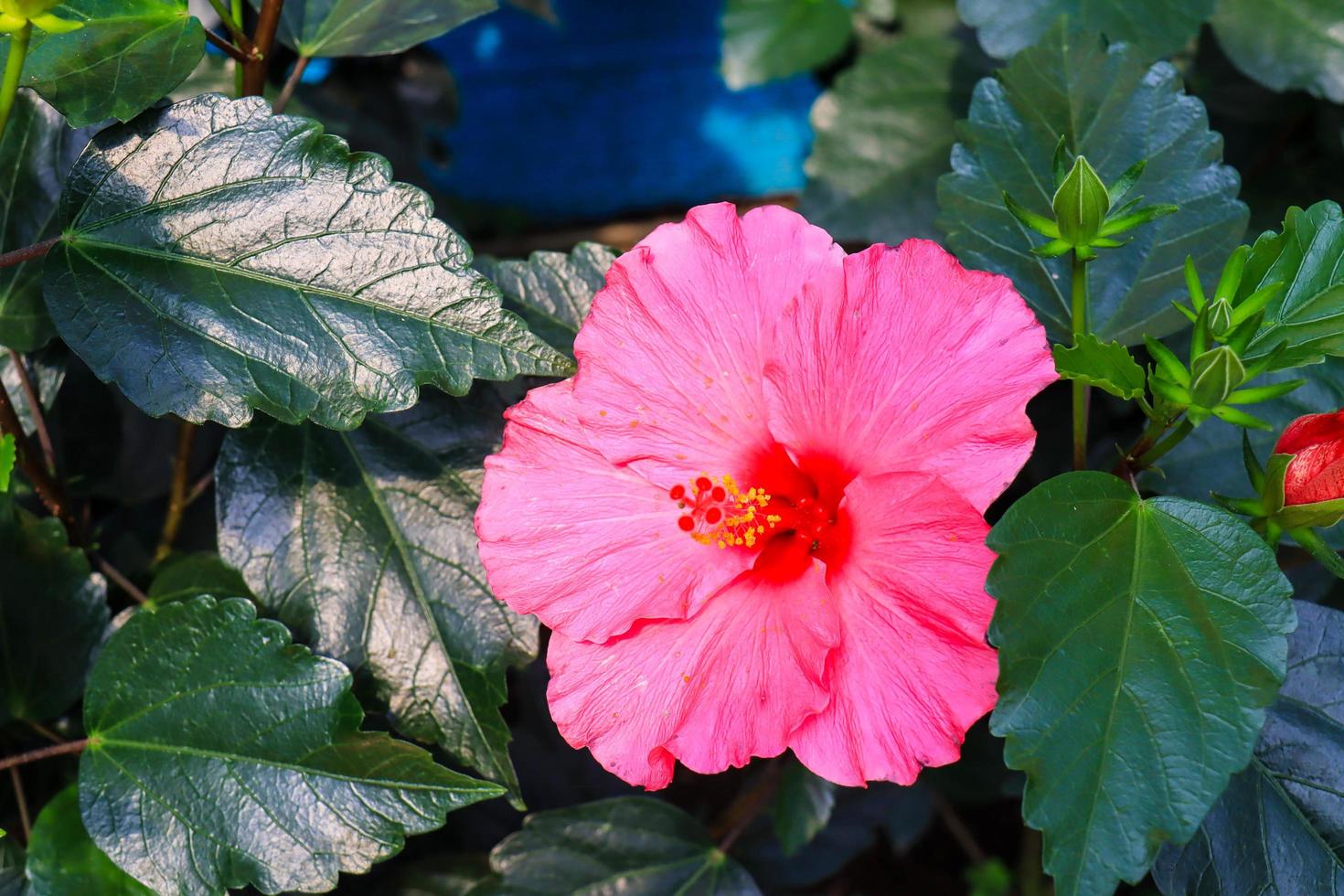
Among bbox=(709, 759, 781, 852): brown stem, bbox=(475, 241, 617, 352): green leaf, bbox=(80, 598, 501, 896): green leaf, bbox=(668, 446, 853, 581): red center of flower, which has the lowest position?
bbox=(709, 759, 781, 852): brown stem

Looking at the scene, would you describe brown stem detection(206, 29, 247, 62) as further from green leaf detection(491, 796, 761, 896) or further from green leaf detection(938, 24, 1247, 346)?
green leaf detection(491, 796, 761, 896)

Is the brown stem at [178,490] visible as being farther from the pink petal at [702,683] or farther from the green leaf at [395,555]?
the pink petal at [702,683]

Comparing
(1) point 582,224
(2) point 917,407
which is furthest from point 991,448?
(1) point 582,224

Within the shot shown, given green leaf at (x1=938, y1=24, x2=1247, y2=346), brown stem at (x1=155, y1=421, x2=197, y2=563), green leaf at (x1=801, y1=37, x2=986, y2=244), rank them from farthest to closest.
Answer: green leaf at (x1=801, y1=37, x2=986, y2=244) < brown stem at (x1=155, y1=421, x2=197, y2=563) < green leaf at (x1=938, y1=24, x2=1247, y2=346)

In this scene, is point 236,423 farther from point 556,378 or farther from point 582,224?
point 582,224

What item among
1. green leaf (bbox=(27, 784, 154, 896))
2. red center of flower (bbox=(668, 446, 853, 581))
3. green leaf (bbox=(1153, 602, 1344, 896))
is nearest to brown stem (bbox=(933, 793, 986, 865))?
green leaf (bbox=(1153, 602, 1344, 896))
